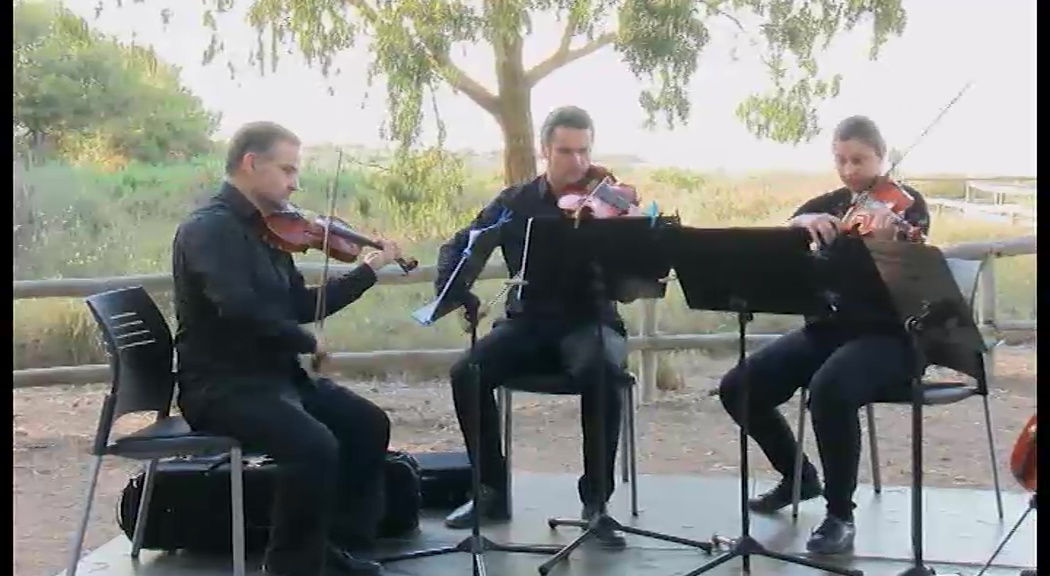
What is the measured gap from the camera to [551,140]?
289cm

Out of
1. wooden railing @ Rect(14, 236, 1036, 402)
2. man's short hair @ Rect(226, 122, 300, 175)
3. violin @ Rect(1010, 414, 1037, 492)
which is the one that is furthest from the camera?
wooden railing @ Rect(14, 236, 1036, 402)

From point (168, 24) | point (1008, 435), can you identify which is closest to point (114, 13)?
point (168, 24)

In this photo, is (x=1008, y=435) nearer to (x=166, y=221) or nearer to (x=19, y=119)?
(x=166, y=221)

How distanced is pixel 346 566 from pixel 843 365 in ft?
3.70

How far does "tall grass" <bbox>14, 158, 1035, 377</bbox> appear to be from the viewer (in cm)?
486

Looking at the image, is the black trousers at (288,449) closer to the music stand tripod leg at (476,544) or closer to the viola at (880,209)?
the music stand tripod leg at (476,544)

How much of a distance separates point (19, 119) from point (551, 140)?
3.28 metres

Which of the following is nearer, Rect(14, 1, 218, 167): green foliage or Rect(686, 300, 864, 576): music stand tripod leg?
Rect(686, 300, 864, 576): music stand tripod leg

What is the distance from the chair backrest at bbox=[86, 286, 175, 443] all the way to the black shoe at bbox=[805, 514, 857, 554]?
4.60 feet

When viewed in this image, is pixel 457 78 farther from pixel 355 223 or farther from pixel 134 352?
pixel 134 352

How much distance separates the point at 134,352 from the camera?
8.21ft

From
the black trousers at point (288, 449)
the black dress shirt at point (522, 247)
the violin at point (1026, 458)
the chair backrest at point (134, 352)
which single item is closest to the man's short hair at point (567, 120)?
the black dress shirt at point (522, 247)

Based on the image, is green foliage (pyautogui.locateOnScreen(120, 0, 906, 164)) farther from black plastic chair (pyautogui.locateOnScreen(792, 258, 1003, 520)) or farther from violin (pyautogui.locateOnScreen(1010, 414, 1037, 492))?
violin (pyautogui.locateOnScreen(1010, 414, 1037, 492))

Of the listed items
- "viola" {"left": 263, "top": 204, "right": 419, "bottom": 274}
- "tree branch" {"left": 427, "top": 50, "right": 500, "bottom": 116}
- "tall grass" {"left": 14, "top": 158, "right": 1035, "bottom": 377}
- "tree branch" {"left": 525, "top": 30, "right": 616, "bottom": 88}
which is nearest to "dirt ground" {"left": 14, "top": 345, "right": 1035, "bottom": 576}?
"tall grass" {"left": 14, "top": 158, "right": 1035, "bottom": 377}
